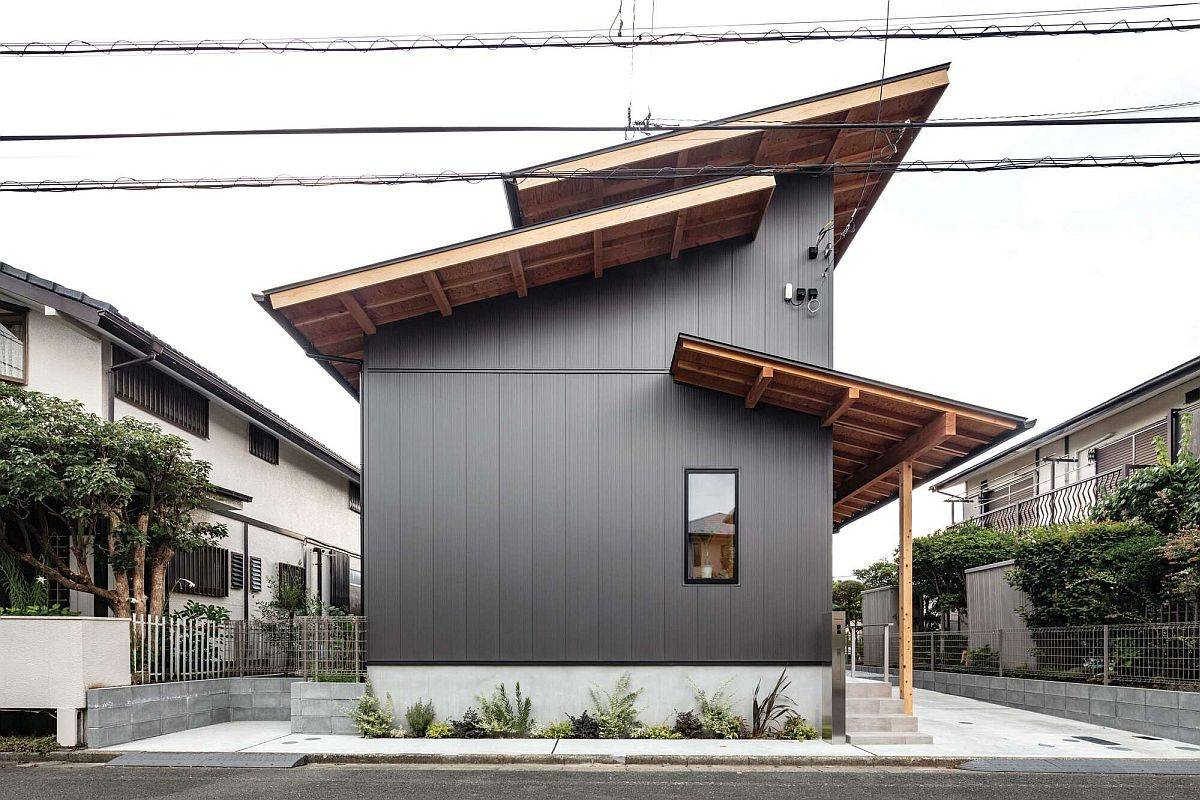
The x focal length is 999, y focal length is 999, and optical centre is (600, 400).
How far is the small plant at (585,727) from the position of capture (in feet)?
38.6

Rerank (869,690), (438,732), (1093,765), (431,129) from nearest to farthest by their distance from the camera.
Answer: (431,129) → (1093,765) → (438,732) → (869,690)

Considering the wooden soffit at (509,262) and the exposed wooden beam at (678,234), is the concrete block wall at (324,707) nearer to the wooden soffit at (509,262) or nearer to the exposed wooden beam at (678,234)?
the wooden soffit at (509,262)

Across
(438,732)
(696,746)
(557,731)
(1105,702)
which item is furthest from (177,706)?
(1105,702)

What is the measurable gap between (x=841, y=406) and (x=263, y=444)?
1258 cm

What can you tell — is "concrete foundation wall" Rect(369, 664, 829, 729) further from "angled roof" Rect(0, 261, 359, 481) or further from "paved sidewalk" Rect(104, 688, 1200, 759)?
"angled roof" Rect(0, 261, 359, 481)

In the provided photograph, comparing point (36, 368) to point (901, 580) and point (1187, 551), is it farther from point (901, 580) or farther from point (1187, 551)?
point (1187, 551)

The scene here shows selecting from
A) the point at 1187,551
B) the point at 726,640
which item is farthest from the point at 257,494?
the point at 1187,551

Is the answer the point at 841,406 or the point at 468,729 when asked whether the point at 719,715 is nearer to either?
the point at 468,729

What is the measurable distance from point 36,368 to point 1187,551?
15.4 m

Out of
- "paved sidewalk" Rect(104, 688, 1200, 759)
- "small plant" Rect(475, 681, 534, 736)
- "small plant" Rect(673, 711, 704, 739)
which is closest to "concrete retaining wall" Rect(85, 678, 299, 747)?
"paved sidewalk" Rect(104, 688, 1200, 759)

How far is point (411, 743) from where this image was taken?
11258 millimetres

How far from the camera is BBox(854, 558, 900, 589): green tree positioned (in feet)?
95.3

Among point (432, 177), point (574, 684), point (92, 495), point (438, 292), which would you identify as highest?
point (432, 177)

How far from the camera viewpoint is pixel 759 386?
1173 centimetres
